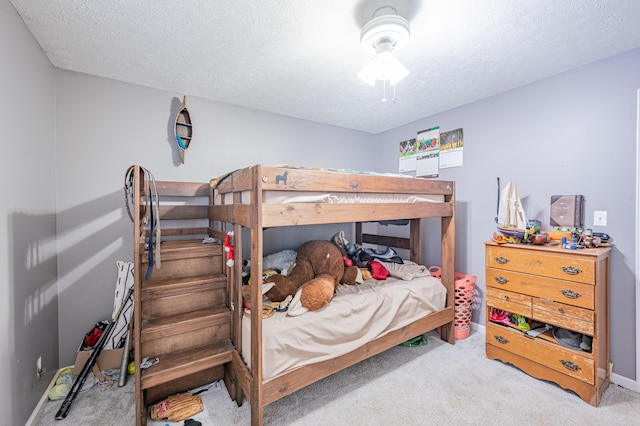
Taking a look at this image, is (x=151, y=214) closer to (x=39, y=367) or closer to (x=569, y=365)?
(x=39, y=367)

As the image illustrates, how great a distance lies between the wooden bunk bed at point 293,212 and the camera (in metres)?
1.56

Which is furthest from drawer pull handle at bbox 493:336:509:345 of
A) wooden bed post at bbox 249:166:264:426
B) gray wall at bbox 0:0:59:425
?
gray wall at bbox 0:0:59:425

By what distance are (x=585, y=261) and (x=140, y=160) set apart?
3559 millimetres

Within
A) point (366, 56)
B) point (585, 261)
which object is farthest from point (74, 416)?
point (585, 261)

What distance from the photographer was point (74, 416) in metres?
1.75

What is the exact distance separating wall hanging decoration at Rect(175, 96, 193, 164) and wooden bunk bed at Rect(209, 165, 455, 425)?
52 centimetres

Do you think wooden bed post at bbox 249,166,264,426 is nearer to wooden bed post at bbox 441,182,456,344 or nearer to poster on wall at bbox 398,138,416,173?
wooden bed post at bbox 441,182,456,344

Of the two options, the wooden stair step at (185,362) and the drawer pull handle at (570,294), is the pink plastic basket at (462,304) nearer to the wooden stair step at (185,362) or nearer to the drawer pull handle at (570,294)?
the drawer pull handle at (570,294)

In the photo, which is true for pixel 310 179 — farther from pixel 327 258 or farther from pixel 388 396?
pixel 388 396

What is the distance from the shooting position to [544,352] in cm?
204

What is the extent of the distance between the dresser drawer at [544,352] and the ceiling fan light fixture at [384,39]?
220cm

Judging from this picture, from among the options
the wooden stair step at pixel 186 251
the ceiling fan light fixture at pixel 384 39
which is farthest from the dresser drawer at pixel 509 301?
the wooden stair step at pixel 186 251

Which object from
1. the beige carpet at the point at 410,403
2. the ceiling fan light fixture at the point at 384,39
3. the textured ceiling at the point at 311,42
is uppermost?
the textured ceiling at the point at 311,42

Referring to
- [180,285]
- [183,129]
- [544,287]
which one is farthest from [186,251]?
[544,287]
